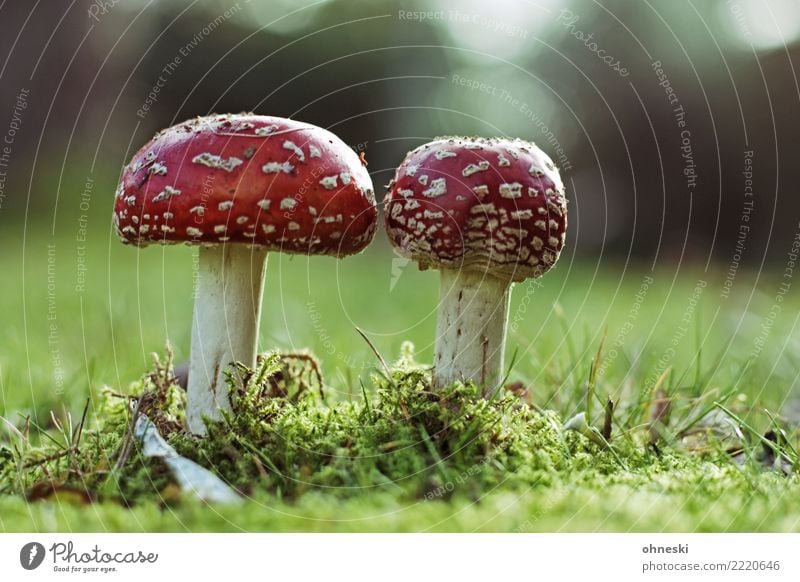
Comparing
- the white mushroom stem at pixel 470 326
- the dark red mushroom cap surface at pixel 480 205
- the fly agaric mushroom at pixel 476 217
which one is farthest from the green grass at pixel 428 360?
the dark red mushroom cap surface at pixel 480 205

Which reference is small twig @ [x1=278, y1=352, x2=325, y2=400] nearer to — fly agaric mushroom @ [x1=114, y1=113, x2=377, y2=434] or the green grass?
the green grass

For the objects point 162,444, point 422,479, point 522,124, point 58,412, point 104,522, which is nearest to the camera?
point 104,522

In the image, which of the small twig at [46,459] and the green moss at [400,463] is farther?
the small twig at [46,459]

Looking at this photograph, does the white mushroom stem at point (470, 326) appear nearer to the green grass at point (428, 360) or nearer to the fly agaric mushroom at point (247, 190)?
the green grass at point (428, 360)

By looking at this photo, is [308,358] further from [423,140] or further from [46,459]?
[423,140]

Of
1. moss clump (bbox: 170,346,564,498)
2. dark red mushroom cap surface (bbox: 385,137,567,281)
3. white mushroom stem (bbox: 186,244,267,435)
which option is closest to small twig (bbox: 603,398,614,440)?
moss clump (bbox: 170,346,564,498)

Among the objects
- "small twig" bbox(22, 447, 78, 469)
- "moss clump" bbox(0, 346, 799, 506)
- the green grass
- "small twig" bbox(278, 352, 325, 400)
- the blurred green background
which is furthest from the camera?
the blurred green background

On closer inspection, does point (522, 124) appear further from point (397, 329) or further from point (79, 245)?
point (79, 245)
